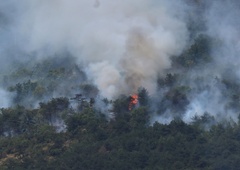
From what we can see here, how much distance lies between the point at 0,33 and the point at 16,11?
2.99 metres

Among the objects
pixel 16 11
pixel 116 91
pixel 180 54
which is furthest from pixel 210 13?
pixel 16 11

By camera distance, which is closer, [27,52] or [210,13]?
[210,13]

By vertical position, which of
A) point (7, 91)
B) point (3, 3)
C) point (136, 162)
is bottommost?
point (136, 162)

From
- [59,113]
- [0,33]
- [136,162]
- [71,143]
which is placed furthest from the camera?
[0,33]

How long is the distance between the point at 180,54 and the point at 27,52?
17.9 metres

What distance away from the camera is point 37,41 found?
118062mm

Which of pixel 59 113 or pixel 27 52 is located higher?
pixel 27 52

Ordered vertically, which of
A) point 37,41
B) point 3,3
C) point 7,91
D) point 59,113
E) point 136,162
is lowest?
point 136,162

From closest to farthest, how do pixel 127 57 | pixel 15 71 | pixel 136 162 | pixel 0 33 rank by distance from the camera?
pixel 136 162
pixel 127 57
pixel 15 71
pixel 0 33

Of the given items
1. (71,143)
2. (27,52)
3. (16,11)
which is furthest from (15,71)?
(71,143)

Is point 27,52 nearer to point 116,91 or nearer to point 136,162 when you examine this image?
point 116,91

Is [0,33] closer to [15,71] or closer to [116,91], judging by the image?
[15,71]

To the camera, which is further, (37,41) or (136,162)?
(37,41)

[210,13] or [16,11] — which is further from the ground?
[16,11]
